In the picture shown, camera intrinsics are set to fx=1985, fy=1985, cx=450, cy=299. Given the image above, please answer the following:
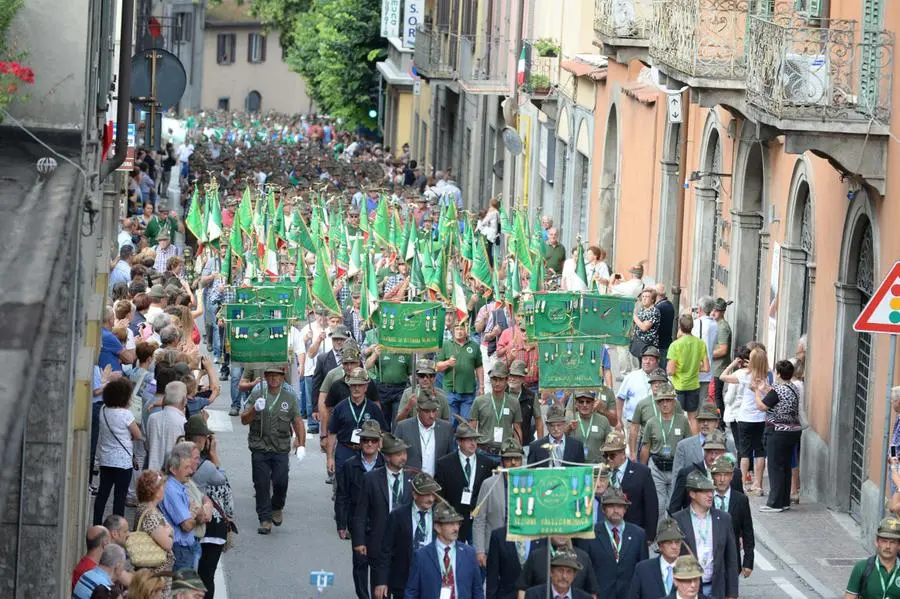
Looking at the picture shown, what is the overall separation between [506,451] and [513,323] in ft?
26.3

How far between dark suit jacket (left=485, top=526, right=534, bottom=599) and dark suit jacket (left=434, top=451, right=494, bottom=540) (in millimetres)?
1850

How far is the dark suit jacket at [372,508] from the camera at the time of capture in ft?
46.0

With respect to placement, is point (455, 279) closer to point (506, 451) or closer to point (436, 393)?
point (436, 393)

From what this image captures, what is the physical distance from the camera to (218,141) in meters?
67.8

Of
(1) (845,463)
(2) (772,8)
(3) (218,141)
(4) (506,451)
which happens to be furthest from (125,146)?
(3) (218,141)

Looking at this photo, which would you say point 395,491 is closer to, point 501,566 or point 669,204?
point 501,566

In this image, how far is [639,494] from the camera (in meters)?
14.2

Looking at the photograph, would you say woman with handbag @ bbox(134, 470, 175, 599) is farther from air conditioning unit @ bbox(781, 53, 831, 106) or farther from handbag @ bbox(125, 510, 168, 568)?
air conditioning unit @ bbox(781, 53, 831, 106)

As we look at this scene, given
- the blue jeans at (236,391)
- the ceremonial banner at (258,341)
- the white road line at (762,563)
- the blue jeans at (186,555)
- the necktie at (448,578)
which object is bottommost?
the white road line at (762,563)

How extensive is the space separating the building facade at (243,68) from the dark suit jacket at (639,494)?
344 ft

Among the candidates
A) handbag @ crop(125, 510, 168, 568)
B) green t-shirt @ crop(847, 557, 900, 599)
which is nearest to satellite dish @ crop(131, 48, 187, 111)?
handbag @ crop(125, 510, 168, 568)

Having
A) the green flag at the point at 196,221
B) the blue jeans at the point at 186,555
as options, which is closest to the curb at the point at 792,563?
the blue jeans at the point at 186,555

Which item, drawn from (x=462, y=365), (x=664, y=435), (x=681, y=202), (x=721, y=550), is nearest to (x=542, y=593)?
(x=721, y=550)

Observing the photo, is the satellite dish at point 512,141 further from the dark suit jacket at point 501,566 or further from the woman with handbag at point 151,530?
the woman with handbag at point 151,530
